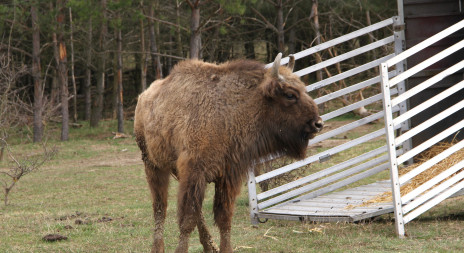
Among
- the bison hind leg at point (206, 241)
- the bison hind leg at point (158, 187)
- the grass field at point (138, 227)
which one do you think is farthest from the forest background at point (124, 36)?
the bison hind leg at point (206, 241)

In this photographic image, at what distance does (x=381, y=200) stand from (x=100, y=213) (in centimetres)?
483

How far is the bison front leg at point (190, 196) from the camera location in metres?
6.34

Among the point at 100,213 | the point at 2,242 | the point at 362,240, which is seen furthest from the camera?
the point at 100,213

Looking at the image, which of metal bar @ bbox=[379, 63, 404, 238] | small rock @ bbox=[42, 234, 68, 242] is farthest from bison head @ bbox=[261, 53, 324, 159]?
small rock @ bbox=[42, 234, 68, 242]

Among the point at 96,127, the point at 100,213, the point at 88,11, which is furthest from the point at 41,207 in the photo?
the point at 96,127

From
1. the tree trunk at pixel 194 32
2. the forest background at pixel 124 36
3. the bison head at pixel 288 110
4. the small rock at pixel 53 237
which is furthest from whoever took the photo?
the forest background at pixel 124 36

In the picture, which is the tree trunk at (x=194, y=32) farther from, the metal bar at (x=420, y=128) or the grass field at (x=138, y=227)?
the metal bar at (x=420, y=128)

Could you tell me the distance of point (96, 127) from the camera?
29406mm

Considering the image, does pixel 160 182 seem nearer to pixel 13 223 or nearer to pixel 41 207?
pixel 13 223

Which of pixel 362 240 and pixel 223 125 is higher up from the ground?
pixel 223 125

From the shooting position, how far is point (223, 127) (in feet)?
21.3

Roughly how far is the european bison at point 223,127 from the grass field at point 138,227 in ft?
3.35

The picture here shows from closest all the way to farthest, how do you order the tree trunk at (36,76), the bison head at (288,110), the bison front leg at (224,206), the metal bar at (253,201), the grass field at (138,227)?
the bison head at (288,110) < the bison front leg at (224,206) < the grass field at (138,227) < the metal bar at (253,201) < the tree trunk at (36,76)

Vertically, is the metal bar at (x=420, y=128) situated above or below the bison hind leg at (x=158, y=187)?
above
